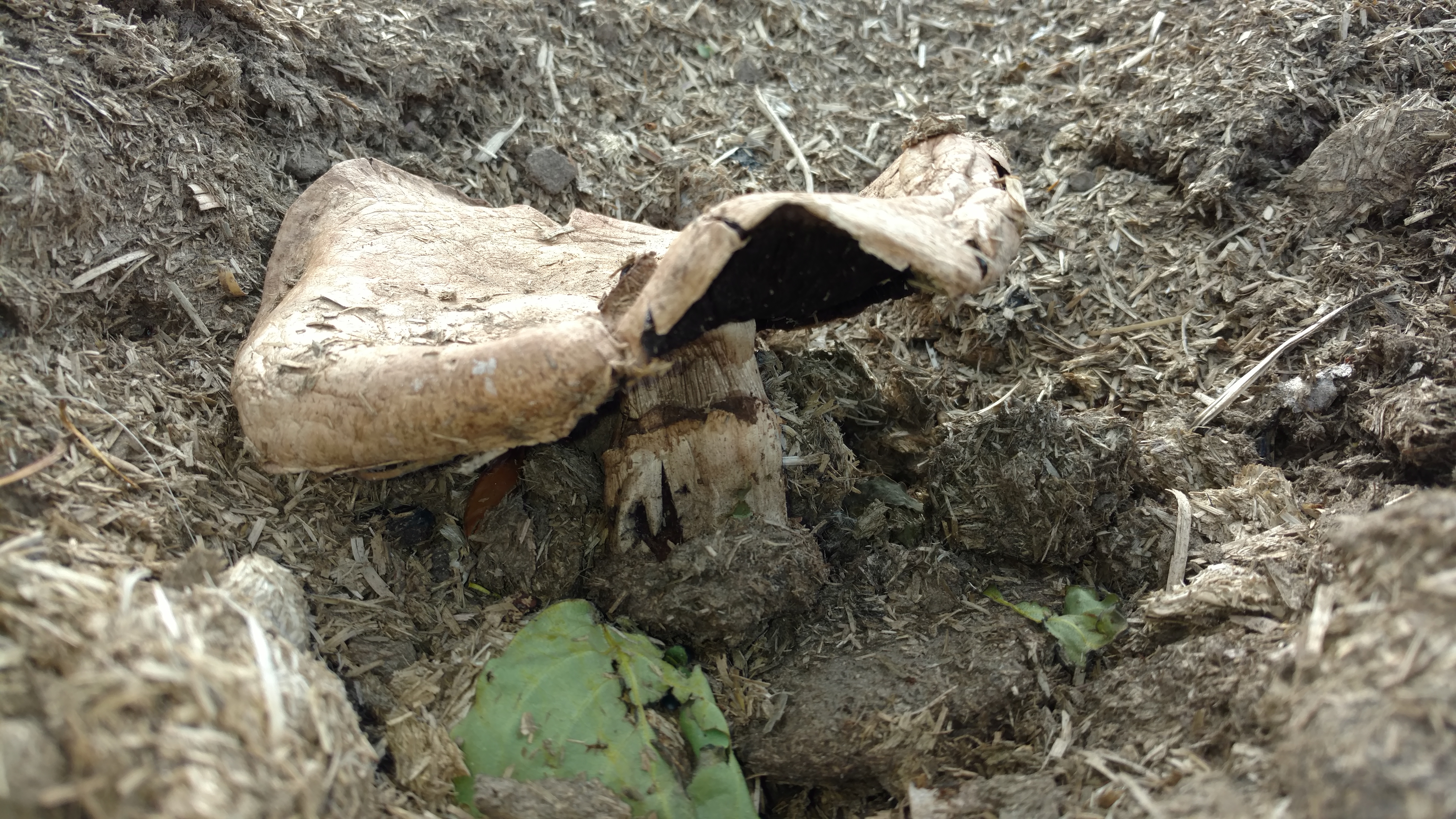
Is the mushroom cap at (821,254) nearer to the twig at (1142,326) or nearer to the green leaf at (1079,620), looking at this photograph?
the green leaf at (1079,620)

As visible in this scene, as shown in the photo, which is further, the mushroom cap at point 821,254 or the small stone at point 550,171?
the small stone at point 550,171

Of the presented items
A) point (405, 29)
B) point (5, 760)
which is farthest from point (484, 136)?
point (5, 760)

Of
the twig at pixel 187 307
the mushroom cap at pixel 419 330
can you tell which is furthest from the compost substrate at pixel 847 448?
the mushroom cap at pixel 419 330

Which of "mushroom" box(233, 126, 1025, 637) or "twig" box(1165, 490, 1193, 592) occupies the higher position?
"mushroom" box(233, 126, 1025, 637)

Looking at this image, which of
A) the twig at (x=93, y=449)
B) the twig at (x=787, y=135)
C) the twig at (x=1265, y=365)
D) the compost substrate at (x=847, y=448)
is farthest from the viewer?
the twig at (x=787, y=135)

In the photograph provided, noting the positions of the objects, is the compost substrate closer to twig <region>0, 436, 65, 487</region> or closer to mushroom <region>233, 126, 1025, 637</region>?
twig <region>0, 436, 65, 487</region>

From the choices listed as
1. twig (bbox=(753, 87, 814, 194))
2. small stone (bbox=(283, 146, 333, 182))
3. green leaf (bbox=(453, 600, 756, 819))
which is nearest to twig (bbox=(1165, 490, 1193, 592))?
green leaf (bbox=(453, 600, 756, 819))

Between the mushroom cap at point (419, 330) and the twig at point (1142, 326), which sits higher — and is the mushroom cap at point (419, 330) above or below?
above
